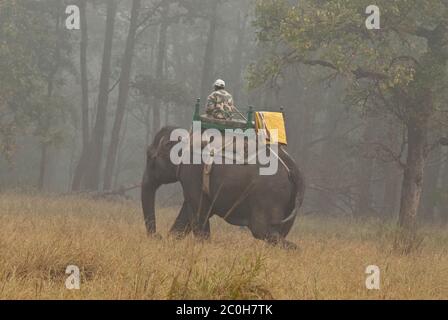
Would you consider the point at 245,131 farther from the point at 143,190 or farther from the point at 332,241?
the point at 332,241

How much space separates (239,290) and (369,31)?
972 cm

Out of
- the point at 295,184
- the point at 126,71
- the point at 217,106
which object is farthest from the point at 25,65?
the point at 295,184

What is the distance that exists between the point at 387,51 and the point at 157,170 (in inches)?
244

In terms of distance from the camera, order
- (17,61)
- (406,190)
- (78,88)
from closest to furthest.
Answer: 1. (406,190)
2. (17,61)
3. (78,88)

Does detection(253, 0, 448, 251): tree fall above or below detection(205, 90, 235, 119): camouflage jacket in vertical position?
above

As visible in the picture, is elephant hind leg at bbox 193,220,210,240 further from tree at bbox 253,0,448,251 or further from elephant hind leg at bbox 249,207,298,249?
tree at bbox 253,0,448,251

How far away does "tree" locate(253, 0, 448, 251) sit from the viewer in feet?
42.3

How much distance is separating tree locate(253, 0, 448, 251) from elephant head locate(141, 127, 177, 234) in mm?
3744

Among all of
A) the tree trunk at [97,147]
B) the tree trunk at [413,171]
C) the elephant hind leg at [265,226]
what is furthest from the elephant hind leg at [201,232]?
the tree trunk at [97,147]

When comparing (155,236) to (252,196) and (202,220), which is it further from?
(252,196)

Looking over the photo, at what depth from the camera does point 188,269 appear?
5.74 metres

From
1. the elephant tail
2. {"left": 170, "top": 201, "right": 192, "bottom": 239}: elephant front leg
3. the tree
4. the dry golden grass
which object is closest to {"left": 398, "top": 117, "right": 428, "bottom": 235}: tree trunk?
the tree

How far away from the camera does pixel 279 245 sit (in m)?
9.54
